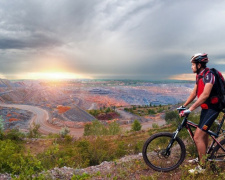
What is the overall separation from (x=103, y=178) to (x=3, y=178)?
2708 millimetres

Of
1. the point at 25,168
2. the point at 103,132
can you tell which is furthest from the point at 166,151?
the point at 103,132

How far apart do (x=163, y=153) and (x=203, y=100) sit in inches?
65.2

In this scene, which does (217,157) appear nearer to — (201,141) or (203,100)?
(201,141)

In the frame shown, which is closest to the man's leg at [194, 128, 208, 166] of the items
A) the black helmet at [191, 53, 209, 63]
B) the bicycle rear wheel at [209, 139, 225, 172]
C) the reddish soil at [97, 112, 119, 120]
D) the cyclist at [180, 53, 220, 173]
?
the cyclist at [180, 53, 220, 173]

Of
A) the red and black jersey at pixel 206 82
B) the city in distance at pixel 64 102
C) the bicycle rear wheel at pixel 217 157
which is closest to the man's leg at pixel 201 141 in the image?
the bicycle rear wheel at pixel 217 157

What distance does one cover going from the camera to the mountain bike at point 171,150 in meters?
4.35

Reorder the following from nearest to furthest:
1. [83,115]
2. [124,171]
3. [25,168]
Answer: [25,168] → [124,171] → [83,115]

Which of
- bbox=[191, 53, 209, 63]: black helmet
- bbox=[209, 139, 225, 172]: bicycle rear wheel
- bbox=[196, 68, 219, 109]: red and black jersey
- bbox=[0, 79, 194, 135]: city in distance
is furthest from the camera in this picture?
bbox=[0, 79, 194, 135]: city in distance

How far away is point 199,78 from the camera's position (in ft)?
13.6

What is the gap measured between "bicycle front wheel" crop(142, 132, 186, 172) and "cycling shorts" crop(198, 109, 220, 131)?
70cm

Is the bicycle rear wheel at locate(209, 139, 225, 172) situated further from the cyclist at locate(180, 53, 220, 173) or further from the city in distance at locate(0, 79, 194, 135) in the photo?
the city in distance at locate(0, 79, 194, 135)

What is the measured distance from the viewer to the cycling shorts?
4.04 m

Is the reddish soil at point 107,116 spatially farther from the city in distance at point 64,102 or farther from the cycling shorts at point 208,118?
the cycling shorts at point 208,118

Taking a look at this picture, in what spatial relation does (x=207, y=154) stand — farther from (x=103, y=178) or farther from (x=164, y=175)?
(x=103, y=178)
